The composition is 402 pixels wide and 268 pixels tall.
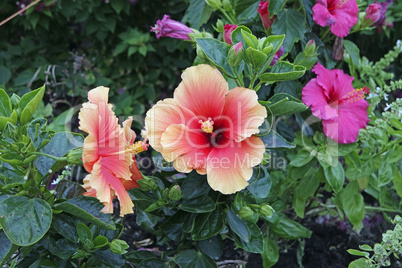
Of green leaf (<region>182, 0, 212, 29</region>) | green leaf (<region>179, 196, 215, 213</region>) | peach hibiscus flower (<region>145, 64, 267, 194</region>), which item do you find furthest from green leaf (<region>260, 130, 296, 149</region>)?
green leaf (<region>182, 0, 212, 29</region>)

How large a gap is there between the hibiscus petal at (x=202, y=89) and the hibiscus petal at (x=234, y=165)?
116 mm

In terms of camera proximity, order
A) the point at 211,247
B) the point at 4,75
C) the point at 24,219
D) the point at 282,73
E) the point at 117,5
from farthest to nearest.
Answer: the point at 117,5 < the point at 4,75 < the point at 211,247 < the point at 282,73 < the point at 24,219

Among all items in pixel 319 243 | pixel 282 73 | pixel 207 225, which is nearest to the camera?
pixel 282 73

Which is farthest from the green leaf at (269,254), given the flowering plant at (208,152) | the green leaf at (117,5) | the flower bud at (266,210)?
the green leaf at (117,5)

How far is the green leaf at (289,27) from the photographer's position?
4.75ft

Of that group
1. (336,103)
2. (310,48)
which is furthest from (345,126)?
(310,48)

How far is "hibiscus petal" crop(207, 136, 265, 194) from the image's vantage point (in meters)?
1.03

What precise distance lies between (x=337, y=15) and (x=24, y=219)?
1098 mm

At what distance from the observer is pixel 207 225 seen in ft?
3.93

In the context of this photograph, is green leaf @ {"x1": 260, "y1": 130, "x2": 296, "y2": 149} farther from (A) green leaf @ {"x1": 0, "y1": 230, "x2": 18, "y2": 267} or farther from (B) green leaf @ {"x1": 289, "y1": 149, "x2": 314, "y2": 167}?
(A) green leaf @ {"x1": 0, "y1": 230, "x2": 18, "y2": 267}

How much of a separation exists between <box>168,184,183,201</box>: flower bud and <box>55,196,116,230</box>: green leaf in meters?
0.16

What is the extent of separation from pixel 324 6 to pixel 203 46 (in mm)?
519

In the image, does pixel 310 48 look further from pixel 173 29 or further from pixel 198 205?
pixel 198 205

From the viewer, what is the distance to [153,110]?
3.51ft
